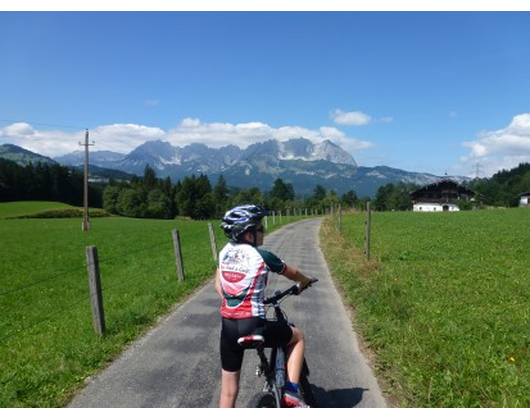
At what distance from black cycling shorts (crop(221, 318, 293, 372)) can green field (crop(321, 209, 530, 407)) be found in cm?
198

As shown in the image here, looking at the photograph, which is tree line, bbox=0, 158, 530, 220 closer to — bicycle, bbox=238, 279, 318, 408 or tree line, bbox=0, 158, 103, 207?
tree line, bbox=0, 158, 103, 207

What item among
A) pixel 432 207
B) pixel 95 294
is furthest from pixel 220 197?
pixel 95 294

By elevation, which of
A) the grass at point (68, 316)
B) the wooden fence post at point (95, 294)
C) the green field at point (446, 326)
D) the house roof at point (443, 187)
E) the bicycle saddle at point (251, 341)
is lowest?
the grass at point (68, 316)

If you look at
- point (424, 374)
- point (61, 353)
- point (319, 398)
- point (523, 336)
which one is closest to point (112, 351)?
point (61, 353)

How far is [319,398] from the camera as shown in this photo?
4883 millimetres

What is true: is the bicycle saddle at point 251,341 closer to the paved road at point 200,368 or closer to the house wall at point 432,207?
the paved road at point 200,368

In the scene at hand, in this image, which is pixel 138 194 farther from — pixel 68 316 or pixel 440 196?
pixel 68 316

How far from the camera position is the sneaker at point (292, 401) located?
3516 millimetres

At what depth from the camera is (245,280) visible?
11.8ft

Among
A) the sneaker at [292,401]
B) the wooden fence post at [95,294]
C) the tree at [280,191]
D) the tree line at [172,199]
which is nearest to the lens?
the sneaker at [292,401]

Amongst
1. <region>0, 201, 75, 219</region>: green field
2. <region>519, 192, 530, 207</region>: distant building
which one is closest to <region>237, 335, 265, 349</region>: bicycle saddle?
<region>0, 201, 75, 219</region>: green field

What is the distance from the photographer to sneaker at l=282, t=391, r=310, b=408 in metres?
3.52

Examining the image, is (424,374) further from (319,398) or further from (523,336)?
(523,336)

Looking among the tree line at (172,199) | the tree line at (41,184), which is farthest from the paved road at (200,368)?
the tree line at (41,184)
